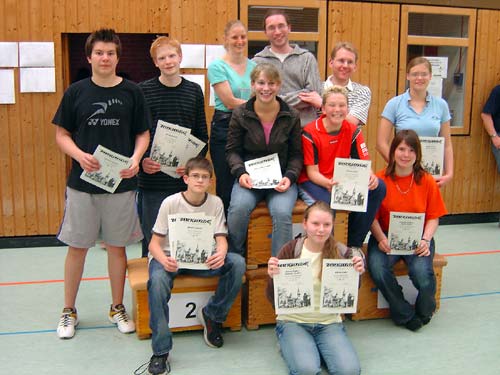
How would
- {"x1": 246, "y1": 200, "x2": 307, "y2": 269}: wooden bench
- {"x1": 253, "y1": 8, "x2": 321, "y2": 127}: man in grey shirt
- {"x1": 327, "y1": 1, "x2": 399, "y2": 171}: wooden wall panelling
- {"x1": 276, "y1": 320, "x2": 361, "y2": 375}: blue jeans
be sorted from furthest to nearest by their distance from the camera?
1. {"x1": 327, "y1": 1, "x2": 399, "y2": 171}: wooden wall panelling
2. {"x1": 253, "y1": 8, "x2": 321, "y2": 127}: man in grey shirt
3. {"x1": 246, "y1": 200, "x2": 307, "y2": 269}: wooden bench
4. {"x1": 276, "y1": 320, "x2": 361, "y2": 375}: blue jeans

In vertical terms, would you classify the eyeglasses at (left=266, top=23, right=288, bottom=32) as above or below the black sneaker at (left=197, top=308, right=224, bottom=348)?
above

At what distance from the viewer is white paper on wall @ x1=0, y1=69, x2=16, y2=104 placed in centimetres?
521

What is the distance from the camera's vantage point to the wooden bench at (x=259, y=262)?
3512 mm

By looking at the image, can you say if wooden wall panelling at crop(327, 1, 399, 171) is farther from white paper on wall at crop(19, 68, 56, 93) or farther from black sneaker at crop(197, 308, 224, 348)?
black sneaker at crop(197, 308, 224, 348)

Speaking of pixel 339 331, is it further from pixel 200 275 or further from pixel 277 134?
pixel 277 134

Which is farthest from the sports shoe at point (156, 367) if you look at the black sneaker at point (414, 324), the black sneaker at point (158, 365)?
the black sneaker at point (414, 324)

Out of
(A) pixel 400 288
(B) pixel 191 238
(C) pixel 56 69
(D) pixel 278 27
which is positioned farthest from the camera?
(C) pixel 56 69

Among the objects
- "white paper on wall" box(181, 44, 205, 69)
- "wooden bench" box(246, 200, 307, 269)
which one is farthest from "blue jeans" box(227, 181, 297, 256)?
"white paper on wall" box(181, 44, 205, 69)

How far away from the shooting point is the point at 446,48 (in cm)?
641

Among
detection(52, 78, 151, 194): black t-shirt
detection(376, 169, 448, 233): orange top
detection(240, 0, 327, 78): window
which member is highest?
detection(240, 0, 327, 78): window

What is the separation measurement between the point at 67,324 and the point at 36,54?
2907mm

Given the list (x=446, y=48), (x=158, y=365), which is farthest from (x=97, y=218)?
(x=446, y=48)

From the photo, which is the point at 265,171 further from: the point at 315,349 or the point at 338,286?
the point at 315,349

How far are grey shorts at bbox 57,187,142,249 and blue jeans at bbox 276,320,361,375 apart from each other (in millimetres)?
1087
